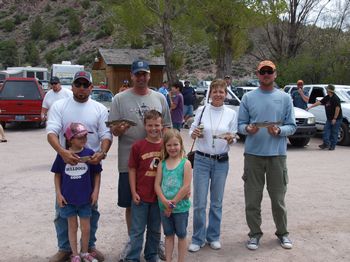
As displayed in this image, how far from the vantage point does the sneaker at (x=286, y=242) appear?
4.92 metres

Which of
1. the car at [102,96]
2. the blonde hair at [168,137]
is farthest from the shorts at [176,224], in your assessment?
the car at [102,96]

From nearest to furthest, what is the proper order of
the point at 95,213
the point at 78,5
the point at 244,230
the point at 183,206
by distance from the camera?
the point at 183,206, the point at 95,213, the point at 244,230, the point at 78,5

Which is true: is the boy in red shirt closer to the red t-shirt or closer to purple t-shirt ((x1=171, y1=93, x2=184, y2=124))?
the red t-shirt

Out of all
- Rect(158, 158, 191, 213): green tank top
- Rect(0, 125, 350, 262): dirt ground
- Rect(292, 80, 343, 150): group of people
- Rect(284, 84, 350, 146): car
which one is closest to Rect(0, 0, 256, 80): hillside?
Rect(284, 84, 350, 146): car

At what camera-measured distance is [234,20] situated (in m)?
21.9

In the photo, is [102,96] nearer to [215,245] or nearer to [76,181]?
[215,245]

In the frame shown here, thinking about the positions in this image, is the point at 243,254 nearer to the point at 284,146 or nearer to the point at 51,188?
the point at 284,146

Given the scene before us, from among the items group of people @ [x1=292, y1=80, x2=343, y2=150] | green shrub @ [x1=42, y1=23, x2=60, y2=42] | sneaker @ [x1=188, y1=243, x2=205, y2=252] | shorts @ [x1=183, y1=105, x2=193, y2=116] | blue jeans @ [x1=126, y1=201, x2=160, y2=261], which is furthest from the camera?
green shrub @ [x1=42, y1=23, x2=60, y2=42]

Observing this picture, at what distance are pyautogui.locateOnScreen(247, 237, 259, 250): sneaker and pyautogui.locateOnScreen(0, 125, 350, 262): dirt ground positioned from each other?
62mm

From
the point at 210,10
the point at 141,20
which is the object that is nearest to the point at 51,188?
the point at 210,10

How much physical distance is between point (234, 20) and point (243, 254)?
1852 centimetres

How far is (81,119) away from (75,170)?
50 centimetres

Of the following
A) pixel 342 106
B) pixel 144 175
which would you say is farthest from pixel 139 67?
pixel 342 106

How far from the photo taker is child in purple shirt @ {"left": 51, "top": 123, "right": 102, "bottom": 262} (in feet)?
13.6
